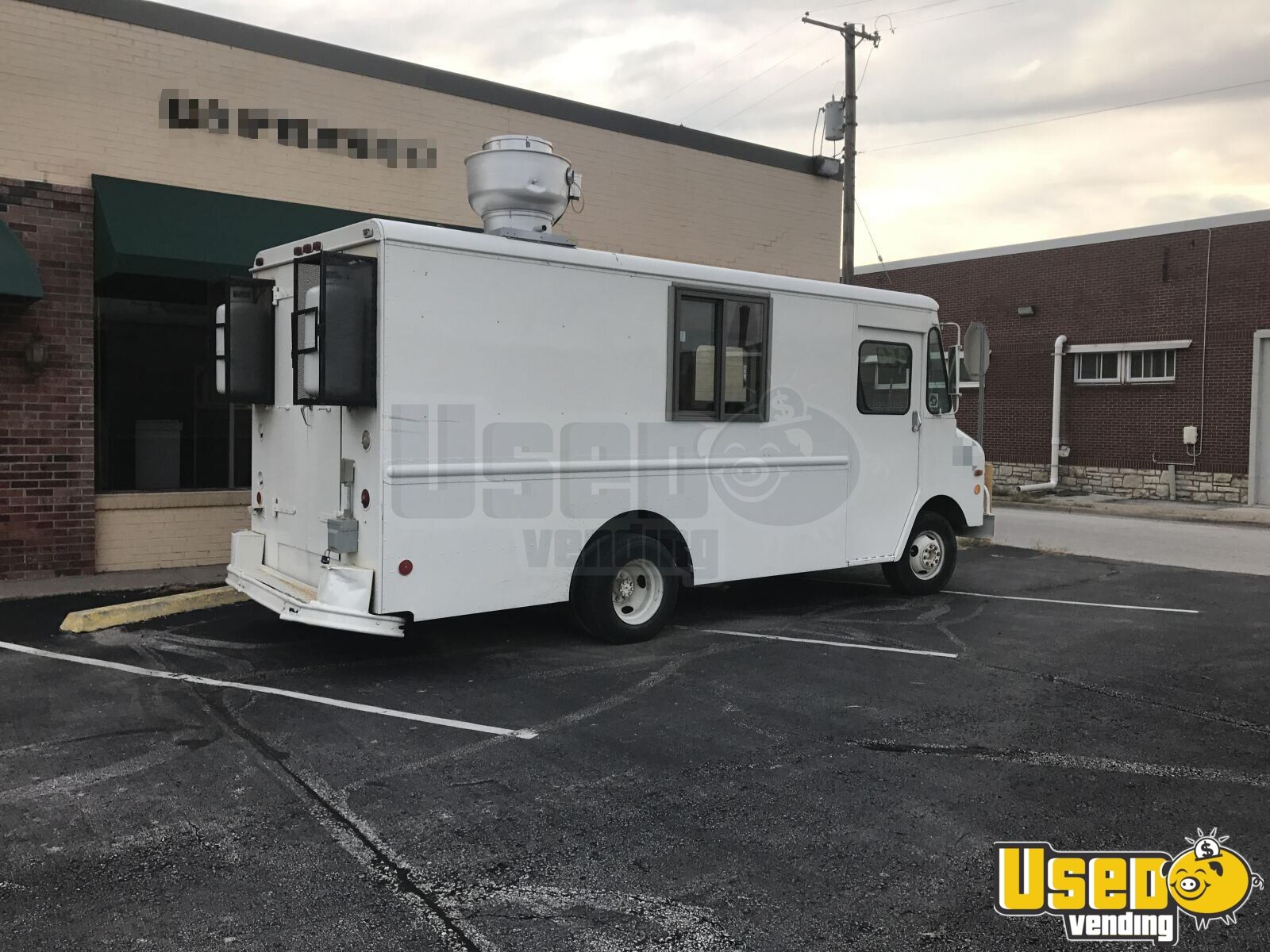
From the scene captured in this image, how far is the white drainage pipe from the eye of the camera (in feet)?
75.9

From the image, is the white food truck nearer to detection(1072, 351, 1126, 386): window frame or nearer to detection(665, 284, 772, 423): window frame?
detection(665, 284, 772, 423): window frame

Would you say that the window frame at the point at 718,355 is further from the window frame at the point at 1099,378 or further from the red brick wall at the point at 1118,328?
the window frame at the point at 1099,378

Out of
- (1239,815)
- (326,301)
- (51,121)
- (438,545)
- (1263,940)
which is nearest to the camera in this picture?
(1263,940)

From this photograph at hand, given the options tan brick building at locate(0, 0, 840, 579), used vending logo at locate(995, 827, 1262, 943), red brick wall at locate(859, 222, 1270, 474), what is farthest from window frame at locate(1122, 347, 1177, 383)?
used vending logo at locate(995, 827, 1262, 943)

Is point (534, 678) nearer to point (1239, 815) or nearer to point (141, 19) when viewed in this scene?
point (1239, 815)

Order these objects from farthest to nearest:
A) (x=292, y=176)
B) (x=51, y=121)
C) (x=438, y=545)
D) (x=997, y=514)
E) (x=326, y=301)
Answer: (x=997, y=514) < (x=292, y=176) < (x=51, y=121) < (x=438, y=545) < (x=326, y=301)

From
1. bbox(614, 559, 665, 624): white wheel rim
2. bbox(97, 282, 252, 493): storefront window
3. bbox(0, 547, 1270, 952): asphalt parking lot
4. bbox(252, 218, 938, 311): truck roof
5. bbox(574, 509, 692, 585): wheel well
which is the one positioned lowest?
bbox(0, 547, 1270, 952): asphalt parking lot

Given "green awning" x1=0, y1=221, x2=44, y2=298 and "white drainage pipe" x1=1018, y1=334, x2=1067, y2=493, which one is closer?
"green awning" x1=0, y1=221, x2=44, y2=298

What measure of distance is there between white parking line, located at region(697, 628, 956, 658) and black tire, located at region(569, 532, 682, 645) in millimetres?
567

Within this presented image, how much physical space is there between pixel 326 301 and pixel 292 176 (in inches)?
224

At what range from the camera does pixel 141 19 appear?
32.5 ft

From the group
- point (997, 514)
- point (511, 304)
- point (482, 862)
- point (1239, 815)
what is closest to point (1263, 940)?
Answer: point (1239, 815)

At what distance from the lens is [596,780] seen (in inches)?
189

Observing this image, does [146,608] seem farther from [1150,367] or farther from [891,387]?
[1150,367]
